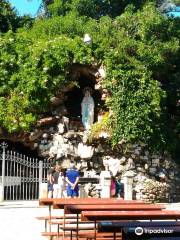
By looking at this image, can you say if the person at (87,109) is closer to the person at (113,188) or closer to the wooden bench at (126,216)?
the person at (113,188)

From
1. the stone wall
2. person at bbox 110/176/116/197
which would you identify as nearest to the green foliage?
the stone wall

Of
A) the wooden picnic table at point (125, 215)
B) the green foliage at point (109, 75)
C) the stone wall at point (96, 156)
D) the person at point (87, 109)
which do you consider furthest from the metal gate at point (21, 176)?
the wooden picnic table at point (125, 215)

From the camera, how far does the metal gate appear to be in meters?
19.0

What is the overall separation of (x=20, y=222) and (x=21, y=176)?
7.35 m

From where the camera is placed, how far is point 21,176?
64.4 feet

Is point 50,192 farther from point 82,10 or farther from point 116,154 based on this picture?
point 82,10

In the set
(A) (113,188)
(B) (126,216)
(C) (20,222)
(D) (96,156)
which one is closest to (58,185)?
(A) (113,188)

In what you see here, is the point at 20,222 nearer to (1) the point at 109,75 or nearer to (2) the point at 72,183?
(2) the point at 72,183

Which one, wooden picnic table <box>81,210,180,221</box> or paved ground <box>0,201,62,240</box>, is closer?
wooden picnic table <box>81,210,180,221</box>

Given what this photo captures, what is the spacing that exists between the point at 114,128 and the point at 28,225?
29.7 feet

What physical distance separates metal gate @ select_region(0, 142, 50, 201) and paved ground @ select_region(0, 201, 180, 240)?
158 cm

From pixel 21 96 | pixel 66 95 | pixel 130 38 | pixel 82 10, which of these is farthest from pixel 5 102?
pixel 82 10

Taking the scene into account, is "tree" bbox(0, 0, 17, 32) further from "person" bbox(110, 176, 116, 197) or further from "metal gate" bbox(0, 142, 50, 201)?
"person" bbox(110, 176, 116, 197)

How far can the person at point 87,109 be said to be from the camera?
21453 mm
